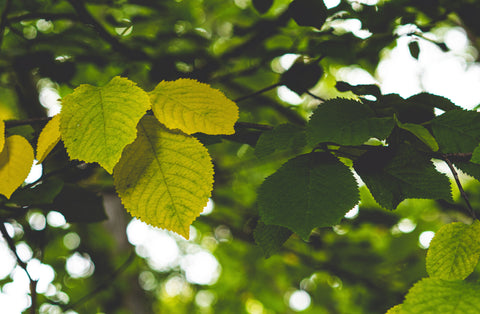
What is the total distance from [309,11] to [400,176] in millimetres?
481

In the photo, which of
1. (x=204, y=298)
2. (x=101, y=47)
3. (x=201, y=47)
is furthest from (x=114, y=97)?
(x=204, y=298)

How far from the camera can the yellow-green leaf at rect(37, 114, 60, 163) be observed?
53 centimetres

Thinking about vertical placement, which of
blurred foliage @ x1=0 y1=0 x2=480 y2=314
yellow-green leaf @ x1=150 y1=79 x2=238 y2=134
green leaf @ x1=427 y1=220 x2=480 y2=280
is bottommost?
blurred foliage @ x1=0 y1=0 x2=480 y2=314

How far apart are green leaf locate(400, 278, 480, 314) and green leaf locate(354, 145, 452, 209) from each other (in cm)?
14

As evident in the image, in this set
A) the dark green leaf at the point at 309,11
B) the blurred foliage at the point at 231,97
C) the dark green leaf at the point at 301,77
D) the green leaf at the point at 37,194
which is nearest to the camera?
the green leaf at the point at 37,194

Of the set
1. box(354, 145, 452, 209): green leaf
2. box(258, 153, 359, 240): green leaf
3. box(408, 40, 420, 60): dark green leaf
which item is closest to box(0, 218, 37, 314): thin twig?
box(258, 153, 359, 240): green leaf

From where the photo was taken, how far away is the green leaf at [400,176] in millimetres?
544

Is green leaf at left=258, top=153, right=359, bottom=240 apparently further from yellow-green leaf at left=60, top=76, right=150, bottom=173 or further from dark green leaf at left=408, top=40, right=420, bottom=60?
dark green leaf at left=408, top=40, right=420, bottom=60

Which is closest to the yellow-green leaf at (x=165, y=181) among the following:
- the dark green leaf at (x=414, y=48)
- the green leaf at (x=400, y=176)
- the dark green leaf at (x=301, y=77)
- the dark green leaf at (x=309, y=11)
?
the green leaf at (x=400, y=176)

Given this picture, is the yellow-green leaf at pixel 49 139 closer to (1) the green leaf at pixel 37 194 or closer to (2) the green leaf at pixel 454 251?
(1) the green leaf at pixel 37 194

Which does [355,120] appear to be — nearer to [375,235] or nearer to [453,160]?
[453,160]

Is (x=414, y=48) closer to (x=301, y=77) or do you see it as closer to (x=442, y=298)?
(x=301, y=77)

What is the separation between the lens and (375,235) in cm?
302

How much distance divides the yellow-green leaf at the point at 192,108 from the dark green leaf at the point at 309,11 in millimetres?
417
